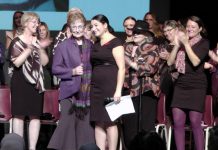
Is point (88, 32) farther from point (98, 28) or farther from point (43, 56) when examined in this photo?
point (98, 28)

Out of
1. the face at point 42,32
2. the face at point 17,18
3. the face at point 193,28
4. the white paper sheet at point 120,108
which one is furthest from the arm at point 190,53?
the face at point 17,18

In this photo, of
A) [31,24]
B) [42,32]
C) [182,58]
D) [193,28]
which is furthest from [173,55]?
[42,32]

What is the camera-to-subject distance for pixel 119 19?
34.4 feet

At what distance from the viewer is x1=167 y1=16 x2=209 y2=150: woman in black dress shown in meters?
8.11

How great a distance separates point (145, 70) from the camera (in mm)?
8008

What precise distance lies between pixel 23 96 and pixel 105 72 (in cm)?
114

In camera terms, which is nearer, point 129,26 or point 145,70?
point 145,70

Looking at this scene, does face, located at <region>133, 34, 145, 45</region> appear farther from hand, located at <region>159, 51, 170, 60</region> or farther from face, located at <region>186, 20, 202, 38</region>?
hand, located at <region>159, 51, 170, 60</region>

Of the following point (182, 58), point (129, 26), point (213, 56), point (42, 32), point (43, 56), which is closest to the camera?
point (182, 58)

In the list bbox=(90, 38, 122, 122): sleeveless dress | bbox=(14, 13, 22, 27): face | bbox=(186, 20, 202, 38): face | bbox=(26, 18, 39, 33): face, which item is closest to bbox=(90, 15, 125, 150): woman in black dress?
bbox=(90, 38, 122, 122): sleeveless dress

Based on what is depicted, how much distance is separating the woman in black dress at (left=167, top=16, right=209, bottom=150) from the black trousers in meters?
0.25

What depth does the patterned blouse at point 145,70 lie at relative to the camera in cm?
802

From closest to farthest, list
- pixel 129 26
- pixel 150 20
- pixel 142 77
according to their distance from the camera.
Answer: pixel 142 77 → pixel 129 26 → pixel 150 20

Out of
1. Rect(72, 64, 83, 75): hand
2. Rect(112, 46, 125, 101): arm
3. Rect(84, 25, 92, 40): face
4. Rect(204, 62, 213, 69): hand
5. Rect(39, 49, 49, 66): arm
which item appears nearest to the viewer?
Rect(112, 46, 125, 101): arm
